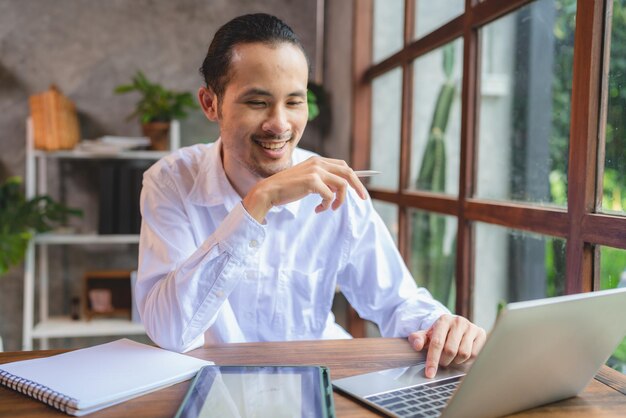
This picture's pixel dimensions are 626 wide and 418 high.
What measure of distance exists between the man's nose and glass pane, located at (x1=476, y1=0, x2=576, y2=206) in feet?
2.15

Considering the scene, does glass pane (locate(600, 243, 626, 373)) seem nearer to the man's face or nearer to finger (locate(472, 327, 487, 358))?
finger (locate(472, 327, 487, 358))

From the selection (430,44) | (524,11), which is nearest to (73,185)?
(430,44)

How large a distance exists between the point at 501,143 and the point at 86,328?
7.23ft

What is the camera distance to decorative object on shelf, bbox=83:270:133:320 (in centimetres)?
311

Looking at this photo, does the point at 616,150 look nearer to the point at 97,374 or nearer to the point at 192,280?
the point at 192,280

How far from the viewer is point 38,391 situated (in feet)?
2.79

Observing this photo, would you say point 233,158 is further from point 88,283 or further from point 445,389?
point 88,283

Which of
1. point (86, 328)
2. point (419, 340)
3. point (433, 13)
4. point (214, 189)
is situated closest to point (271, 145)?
point (214, 189)

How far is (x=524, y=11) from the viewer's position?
162 centimetres

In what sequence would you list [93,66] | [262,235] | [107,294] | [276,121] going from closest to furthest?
[262,235] < [276,121] < [107,294] < [93,66]

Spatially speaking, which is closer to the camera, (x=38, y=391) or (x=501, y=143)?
(x=38, y=391)

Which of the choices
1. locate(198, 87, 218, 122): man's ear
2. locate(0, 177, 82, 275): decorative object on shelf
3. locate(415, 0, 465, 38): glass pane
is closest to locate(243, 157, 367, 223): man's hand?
locate(198, 87, 218, 122): man's ear

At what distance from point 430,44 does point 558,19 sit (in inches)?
30.1

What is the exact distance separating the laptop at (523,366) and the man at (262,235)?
0.15 m
